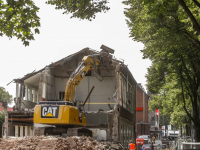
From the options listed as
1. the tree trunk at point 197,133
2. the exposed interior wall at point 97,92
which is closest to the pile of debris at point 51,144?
the tree trunk at point 197,133

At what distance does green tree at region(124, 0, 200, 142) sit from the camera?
17.8 m

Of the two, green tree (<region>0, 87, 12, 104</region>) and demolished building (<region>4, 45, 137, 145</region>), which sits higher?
green tree (<region>0, 87, 12, 104</region>)

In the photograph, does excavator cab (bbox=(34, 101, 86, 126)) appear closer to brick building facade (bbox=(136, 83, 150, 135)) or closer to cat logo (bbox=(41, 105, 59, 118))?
cat logo (bbox=(41, 105, 59, 118))

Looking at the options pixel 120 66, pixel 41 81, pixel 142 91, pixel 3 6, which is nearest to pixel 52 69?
pixel 41 81

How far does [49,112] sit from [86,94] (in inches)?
560

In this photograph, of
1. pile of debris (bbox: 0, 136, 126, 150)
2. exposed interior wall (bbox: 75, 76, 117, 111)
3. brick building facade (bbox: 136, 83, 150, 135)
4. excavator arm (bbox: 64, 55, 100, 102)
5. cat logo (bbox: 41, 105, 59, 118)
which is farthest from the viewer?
brick building facade (bbox: 136, 83, 150, 135)

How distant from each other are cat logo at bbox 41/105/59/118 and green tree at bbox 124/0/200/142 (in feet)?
24.3

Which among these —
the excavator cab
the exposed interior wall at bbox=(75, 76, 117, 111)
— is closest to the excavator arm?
the excavator cab

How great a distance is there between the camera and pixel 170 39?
2116 centimetres

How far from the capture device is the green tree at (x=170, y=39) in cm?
1780

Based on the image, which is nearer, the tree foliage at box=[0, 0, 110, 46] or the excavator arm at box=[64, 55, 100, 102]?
the tree foliage at box=[0, 0, 110, 46]

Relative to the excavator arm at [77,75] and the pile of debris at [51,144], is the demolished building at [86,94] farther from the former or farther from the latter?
the pile of debris at [51,144]

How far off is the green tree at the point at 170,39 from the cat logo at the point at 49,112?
7.40 metres

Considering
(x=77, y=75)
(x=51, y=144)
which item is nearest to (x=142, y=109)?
(x=77, y=75)
